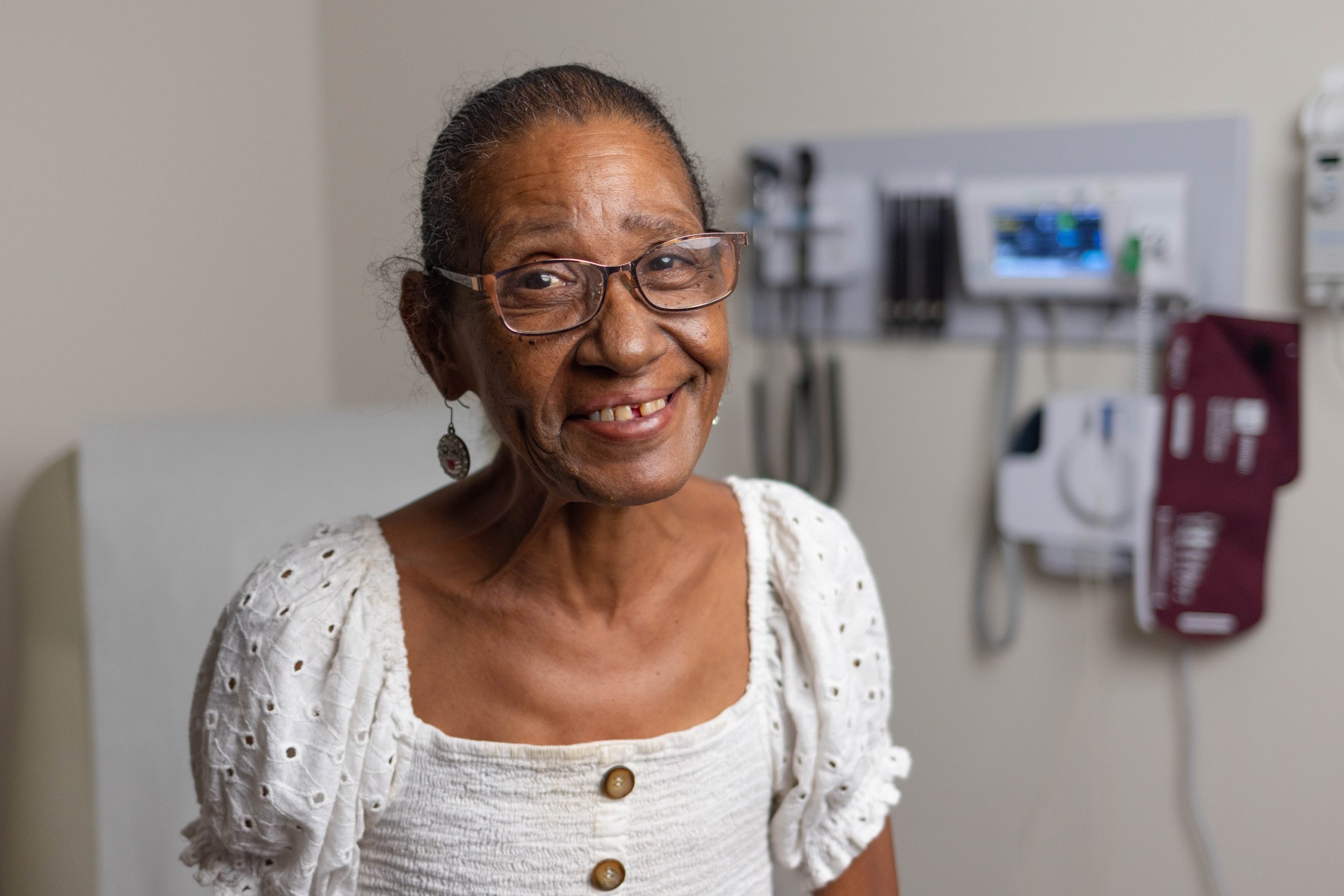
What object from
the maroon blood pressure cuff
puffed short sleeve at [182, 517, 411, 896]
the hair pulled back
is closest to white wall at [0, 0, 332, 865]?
puffed short sleeve at [182, 517, 411, 896]

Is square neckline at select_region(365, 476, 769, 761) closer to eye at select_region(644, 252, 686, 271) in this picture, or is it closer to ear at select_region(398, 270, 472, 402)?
ear at select_region(398, 270, 472, 402)

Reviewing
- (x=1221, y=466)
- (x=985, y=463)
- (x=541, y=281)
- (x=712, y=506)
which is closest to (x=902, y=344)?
(x=985, y=463)

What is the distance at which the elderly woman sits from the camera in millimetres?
778

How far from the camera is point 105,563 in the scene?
1.23 m

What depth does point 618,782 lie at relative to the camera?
89cm

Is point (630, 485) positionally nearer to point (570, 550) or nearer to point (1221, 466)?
point (570, 550)

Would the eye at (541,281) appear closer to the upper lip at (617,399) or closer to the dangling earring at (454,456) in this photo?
the upper lip at (617,399)

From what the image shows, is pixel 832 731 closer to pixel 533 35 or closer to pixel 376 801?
pixel 376 801

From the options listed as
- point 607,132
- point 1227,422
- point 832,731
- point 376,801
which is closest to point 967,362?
point 1227,422

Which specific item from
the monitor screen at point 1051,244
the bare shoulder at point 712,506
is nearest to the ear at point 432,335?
the bare shoulder at point 712,506

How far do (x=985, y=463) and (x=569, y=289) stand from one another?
1.02 metres

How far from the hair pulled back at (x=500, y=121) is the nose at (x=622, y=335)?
11 centimetres

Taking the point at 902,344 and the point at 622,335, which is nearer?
the point at 622,335

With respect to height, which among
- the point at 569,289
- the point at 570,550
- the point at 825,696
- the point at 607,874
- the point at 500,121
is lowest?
the point at 607,874
